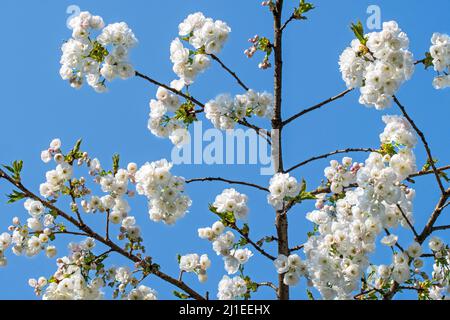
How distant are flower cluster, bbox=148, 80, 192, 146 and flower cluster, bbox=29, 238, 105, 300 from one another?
1.10 meters

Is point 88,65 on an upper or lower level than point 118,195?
upper

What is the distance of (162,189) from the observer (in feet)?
15.2

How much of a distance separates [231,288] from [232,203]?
0.65 metres

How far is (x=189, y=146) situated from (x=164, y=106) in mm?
401

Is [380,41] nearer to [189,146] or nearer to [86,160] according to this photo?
[189,146]

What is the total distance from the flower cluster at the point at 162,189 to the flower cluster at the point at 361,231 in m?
1.00

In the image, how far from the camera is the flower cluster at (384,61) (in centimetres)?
445

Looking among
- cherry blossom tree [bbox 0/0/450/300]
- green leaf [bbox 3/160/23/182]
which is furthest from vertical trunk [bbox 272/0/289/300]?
green leaf [bbox 3/160/23/182]

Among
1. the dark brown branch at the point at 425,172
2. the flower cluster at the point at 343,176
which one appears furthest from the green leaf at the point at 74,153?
the dark brown branch at the point at 425,172

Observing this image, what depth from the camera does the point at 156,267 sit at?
16.1 ft

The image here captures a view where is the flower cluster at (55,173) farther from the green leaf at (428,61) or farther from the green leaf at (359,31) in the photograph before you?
the green leaf at (428,61)

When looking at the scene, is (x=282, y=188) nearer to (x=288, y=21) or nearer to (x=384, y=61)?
(x=384, y=61)

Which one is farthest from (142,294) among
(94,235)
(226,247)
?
(226,247)
